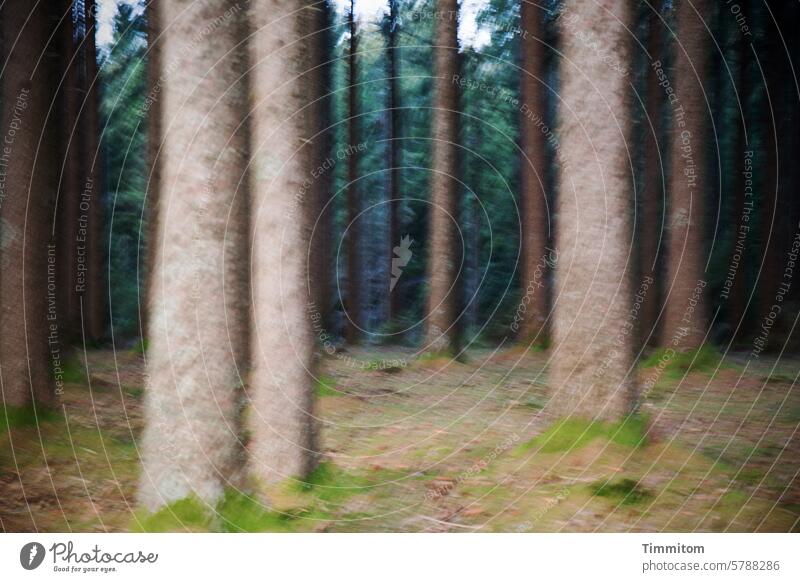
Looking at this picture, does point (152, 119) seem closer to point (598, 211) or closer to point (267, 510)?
point (267, 510)

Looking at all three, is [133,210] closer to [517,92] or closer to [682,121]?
[517,92]

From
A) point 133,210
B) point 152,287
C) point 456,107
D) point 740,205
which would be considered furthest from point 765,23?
point 133,210

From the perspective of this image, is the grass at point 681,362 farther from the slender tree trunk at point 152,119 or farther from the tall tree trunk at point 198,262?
the slender tree trunk at point 152,119

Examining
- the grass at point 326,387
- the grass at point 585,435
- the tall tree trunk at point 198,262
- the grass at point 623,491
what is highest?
the tall tree trunk at point 198,262

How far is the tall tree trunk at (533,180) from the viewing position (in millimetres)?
5301

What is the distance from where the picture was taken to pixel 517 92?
700 cm

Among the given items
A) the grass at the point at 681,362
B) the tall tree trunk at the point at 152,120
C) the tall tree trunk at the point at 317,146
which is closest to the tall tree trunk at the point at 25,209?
the tall tree trunk at the point at 152,120

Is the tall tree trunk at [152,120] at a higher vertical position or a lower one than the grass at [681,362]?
higher

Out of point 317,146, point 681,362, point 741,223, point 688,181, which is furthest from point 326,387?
point 741,223

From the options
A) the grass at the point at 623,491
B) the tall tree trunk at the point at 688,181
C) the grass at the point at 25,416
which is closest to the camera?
the grass at the point at 623,491

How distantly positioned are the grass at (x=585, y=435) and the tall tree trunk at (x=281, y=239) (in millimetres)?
1668

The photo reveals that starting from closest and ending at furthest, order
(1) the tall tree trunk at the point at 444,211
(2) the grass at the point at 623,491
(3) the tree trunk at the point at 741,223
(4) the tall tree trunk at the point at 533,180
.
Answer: (2) the grass at the point at 623,491 < (3) the tree trunk at the point at 741,223 < (4) the tall tree trunk at the point at 533,180 < (1) the tall tree trunk at the point at 444,211
